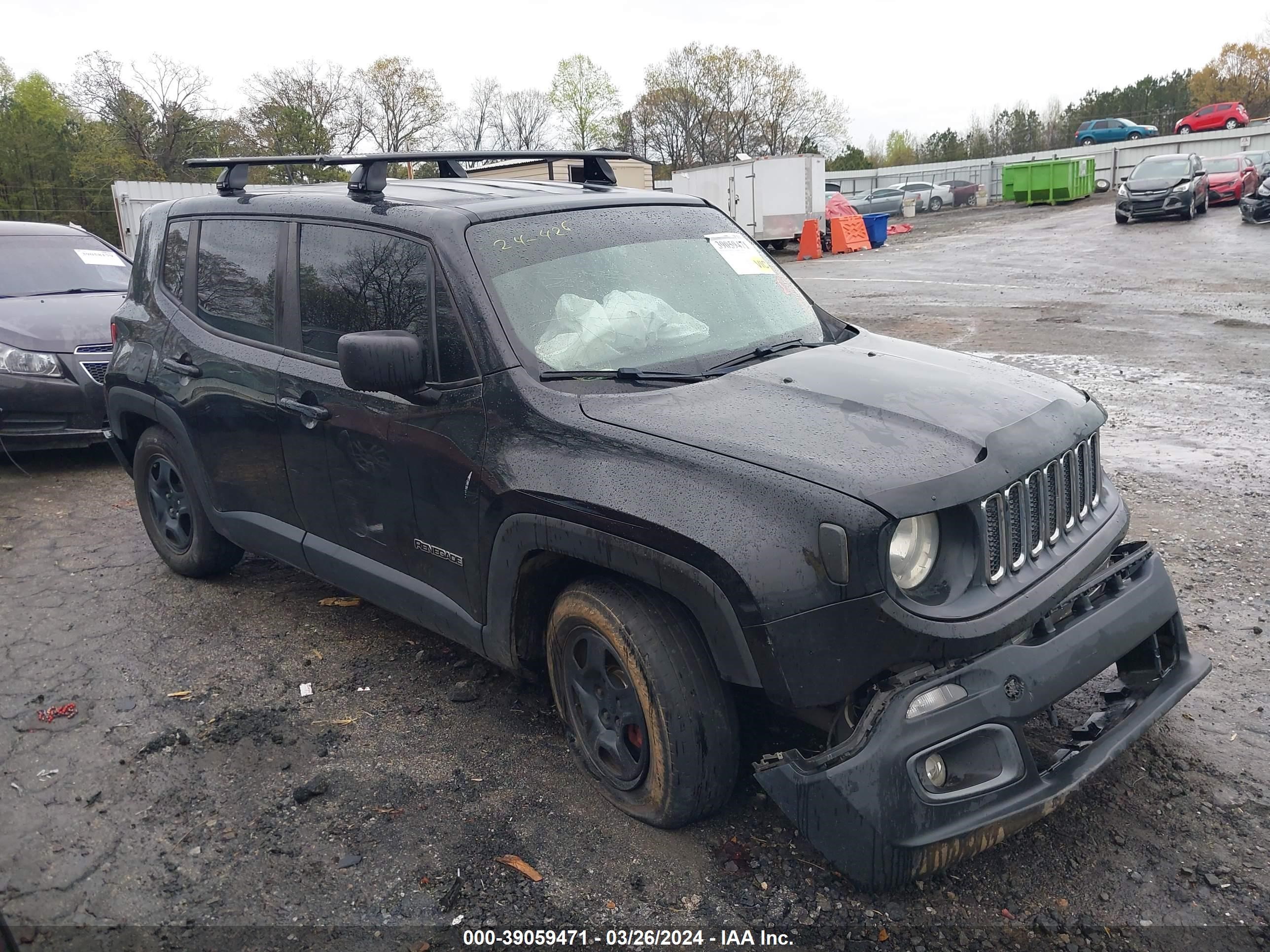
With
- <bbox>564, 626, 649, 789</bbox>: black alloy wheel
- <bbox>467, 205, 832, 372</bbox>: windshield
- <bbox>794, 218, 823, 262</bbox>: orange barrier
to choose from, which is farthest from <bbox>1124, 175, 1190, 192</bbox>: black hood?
<bbox>564, 626, 649, 789</bbox>: black alloy wheel

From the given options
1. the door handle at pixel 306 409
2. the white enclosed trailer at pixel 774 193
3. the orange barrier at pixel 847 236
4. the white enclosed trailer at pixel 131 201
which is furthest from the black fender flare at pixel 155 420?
the orange barrier at pixel 847 236

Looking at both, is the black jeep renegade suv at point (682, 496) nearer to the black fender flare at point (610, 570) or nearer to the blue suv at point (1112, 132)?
the black fender flare at point (610, 570)

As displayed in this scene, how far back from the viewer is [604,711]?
10.4 feet

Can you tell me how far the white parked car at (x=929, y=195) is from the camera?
44.2 meters

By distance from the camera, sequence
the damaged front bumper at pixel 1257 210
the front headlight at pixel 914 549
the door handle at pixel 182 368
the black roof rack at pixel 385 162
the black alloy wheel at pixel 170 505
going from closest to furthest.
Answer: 1. the front headlight at pixel 914 549
2. the black roof rack at pixel 385 162
3. the door handle at pixel 182 368
4. the black alloy wheel at pixel 170 505
5. the damaged front bumper at pixel 1257 210

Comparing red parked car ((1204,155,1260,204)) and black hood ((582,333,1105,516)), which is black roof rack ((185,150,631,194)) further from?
red parked car ((1204,155,1260,204))

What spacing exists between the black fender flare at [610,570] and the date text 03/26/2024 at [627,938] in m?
0.67

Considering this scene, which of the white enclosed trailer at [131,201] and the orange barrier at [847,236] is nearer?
the white enclosed trailer at [131,201]

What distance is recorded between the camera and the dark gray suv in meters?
7.25

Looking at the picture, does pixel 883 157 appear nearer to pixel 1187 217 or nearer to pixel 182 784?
pixel 1187 217

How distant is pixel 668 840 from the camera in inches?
119

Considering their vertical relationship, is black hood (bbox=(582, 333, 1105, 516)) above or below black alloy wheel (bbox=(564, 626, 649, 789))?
above

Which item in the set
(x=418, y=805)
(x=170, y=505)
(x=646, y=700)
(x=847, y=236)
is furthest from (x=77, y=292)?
(x=847, y=236)

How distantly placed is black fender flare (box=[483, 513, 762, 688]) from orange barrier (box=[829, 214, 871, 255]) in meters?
26.3
